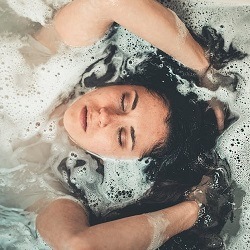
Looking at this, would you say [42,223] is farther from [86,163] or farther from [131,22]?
[131,22]

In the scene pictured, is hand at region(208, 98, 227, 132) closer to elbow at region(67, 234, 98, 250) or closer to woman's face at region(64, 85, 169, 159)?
woman's face at region(64, 85, 169, 159)

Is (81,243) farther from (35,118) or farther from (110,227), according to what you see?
(35,118)

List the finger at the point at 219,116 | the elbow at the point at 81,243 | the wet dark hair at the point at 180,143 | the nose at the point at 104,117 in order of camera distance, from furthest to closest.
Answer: the finger at the point at 219,116, the wet dark hair at the point at 180,143, the nose at the point at 104,117, the elbow at the point at 81,243

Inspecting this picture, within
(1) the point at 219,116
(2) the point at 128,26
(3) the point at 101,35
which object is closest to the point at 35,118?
(3) the point at 101,35

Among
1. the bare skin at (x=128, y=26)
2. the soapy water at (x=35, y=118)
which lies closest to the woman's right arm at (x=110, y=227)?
the soapy water at (x=35, y=118)

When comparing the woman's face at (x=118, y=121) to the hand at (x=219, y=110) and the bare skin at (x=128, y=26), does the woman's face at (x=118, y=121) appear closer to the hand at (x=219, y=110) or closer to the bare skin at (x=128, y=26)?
the bare skin at (x=128, y=26)

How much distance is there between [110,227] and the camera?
1292mm

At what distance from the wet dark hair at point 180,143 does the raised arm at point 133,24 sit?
11cm

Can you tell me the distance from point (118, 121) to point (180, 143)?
259mm

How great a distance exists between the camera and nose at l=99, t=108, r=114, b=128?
1294 millimetres

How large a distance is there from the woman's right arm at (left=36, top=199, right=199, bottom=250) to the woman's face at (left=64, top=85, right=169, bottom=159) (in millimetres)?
214

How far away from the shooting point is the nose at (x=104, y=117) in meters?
1.29

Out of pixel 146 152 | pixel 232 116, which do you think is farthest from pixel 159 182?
pixel 232 116

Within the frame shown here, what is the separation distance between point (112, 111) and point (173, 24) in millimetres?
333
